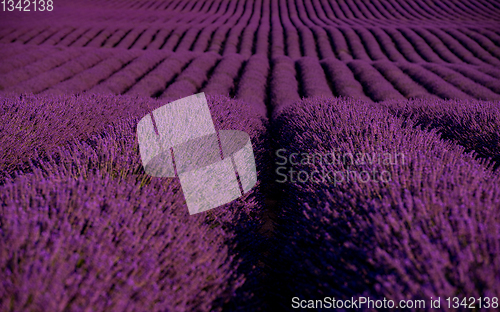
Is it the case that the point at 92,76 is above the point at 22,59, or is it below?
below

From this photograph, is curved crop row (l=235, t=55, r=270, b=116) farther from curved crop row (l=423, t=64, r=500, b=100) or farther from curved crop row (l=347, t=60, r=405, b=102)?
curved crop row (l=423, t=64, r=500, b=100)

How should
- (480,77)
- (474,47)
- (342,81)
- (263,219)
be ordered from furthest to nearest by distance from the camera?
(474,47) < (480,77) < (342,81) < (263,219)

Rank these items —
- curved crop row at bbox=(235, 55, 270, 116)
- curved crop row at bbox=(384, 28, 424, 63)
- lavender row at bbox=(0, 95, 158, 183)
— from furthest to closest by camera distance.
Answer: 1. curved crop row at bbox=(384, 28, 424, 63)
2. curved crop row at bbox=(235, 55, 270, 116)
3. lavender row at bbox=(0, 95, 158, 183)

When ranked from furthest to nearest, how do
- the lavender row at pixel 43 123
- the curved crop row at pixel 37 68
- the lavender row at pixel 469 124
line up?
the curved crop row at pixel 37 68
the lavender row at pixel 469 124
the lavender row at pixel 43 123

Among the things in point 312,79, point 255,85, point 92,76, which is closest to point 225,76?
point 255,85

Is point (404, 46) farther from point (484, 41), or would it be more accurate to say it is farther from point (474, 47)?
point (484, 41)

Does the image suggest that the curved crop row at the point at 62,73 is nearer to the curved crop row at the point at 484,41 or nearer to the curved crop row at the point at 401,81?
the curved crop row at the point at 401,81

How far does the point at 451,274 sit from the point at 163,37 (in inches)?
615

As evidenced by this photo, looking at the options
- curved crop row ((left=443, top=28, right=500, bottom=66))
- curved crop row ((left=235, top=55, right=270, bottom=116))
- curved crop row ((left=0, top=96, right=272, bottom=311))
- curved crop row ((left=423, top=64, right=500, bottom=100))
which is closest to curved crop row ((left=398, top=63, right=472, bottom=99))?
curved crop row ((left=423, top=64, right=500, bottom=100))

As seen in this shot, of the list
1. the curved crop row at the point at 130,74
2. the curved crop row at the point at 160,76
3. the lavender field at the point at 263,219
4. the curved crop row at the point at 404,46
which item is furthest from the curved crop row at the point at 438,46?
the curved crop row at the point at 130,74

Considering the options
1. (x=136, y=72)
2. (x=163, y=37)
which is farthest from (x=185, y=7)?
(x=136, y=72)

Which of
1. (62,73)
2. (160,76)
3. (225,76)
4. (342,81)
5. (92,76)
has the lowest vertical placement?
(342,81)

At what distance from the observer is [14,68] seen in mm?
8523

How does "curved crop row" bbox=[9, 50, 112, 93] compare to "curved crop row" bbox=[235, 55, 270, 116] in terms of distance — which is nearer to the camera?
"curved crop row" bbox=[235, 55, 270, 116]
